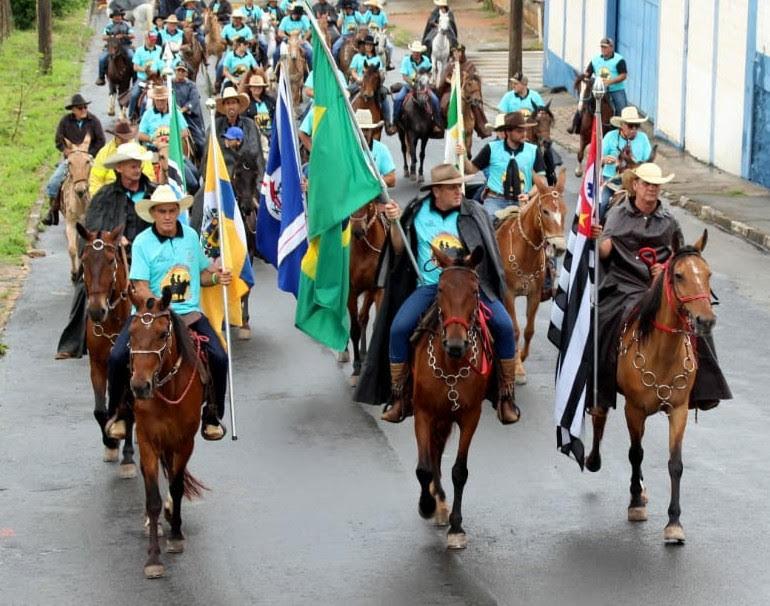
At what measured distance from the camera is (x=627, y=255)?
14.1 m

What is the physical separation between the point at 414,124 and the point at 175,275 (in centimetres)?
1787

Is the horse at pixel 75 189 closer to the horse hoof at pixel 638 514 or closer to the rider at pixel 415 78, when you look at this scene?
the rider at pixel 415 78

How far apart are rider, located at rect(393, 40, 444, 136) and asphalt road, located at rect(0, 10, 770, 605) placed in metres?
12.6

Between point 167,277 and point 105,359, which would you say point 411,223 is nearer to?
point 167,277

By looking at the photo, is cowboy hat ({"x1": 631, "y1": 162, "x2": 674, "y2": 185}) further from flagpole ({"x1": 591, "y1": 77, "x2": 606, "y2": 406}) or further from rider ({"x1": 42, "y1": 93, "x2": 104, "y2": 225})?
rider ({"x1": 42, "y1": 93, "x2": 104, "y2": 225})

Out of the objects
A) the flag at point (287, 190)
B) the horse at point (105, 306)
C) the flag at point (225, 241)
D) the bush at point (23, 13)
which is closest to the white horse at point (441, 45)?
the flag at point (287, 190)

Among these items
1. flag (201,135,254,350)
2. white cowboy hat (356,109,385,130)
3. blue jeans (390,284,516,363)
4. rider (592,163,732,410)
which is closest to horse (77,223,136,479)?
flag (201,135,254,350)

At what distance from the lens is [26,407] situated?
17469mm

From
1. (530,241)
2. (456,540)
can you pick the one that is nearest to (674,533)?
(456,540)

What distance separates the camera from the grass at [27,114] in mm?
28172

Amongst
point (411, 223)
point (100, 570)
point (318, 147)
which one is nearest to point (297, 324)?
point (318, 147)

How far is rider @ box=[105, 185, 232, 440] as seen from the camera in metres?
13.3

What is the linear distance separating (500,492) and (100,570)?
3.38m

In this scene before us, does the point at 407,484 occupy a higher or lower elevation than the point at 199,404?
lower
